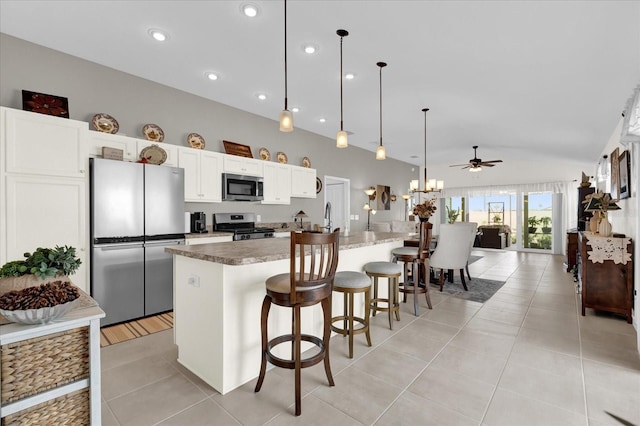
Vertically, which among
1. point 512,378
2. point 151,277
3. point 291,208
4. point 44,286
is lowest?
point 512,378

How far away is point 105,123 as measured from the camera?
3.51 meters

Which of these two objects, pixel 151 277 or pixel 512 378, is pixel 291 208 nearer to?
pixel 151 277

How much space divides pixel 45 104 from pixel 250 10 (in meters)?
2.33

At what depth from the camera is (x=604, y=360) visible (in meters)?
2.46

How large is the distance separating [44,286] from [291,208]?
15.3 feet

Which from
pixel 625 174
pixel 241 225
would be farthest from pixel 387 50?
pixel 241 225

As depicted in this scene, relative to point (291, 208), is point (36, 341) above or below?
below

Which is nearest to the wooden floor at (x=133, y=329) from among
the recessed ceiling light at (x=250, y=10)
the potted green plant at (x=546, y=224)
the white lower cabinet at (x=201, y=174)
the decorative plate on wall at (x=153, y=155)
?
the white lower cabinet at (x=201, y=174)

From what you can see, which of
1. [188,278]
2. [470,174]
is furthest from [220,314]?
[470,174]

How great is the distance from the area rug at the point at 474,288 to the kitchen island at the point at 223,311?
2.98 meters

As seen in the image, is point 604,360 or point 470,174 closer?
point 604,360

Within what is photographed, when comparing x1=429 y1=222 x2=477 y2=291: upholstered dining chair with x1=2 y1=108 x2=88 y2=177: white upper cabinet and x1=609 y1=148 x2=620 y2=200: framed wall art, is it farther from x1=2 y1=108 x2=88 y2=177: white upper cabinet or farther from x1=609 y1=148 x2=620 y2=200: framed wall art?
x1=2 y1=108 x2=88 y2=177: white upper cabinet

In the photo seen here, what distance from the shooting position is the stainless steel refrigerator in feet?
10.2

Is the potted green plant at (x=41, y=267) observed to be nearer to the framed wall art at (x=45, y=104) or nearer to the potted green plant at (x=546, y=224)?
the framed wall art at (x=45, y=104)
